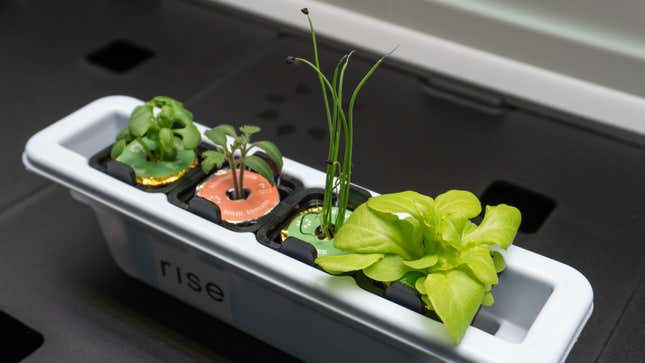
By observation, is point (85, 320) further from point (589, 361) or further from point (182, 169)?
point (589, 361)

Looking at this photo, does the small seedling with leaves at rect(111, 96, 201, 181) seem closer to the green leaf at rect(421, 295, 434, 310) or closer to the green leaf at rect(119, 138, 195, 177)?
the green leaf at rect(119, 138, 195, 177)

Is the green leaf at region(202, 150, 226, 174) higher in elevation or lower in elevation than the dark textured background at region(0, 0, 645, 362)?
higher

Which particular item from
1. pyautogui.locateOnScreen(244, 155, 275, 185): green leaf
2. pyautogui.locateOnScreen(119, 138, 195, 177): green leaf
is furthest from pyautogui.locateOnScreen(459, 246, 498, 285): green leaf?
pyautogui.locateOnScreen(119, 138, 195, 177): green leaf

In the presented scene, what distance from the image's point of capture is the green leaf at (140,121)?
0.65m

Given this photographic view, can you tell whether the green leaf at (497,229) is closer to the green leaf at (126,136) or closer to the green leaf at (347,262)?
the green leaf at (347,262)

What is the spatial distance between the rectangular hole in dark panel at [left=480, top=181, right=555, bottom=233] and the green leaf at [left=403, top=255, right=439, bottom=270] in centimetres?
32

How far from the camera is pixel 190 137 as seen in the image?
661 mm

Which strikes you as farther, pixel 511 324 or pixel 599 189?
pixel 599 189

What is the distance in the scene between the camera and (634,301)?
2.37 ft

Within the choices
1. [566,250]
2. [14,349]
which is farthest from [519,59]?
[14,349]

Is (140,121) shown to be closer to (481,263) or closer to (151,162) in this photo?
(151,162)

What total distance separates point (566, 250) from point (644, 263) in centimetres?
8

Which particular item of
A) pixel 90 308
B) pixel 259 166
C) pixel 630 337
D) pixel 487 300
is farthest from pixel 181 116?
pixel 630 337

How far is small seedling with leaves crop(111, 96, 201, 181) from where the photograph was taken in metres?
0.66
